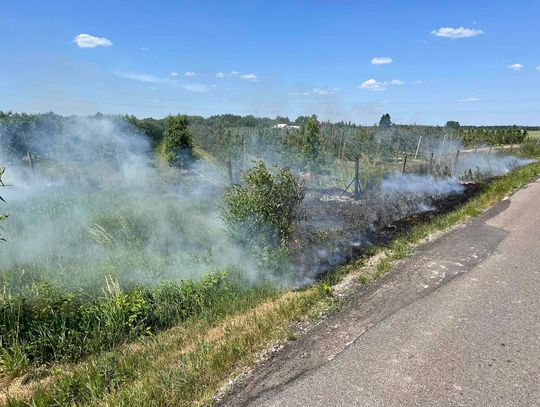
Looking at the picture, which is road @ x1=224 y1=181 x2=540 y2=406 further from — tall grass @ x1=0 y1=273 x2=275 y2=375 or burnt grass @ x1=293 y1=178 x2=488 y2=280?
tall grass @ x1=0 y1=273 x2=275 y2=375

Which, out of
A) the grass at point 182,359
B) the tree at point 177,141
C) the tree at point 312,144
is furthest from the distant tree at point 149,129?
the grass at point 182,359

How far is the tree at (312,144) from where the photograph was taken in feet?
55.1

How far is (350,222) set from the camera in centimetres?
930

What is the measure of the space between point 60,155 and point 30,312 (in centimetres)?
1304

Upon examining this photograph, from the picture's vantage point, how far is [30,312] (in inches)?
183

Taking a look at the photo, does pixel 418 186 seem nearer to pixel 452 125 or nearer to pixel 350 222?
pixel 350 222

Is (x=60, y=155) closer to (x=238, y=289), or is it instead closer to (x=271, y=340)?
(x=238, y=289)

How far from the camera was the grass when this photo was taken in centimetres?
332

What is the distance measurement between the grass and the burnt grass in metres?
1.49

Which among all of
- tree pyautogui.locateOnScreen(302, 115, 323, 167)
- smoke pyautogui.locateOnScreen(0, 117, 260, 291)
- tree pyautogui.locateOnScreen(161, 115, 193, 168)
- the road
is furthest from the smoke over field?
the road

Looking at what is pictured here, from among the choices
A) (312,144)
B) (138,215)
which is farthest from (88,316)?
(312,144)

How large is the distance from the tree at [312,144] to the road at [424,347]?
11248mm

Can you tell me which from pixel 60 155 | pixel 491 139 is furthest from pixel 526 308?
pixel 491 139

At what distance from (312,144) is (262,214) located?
39.4 feet
